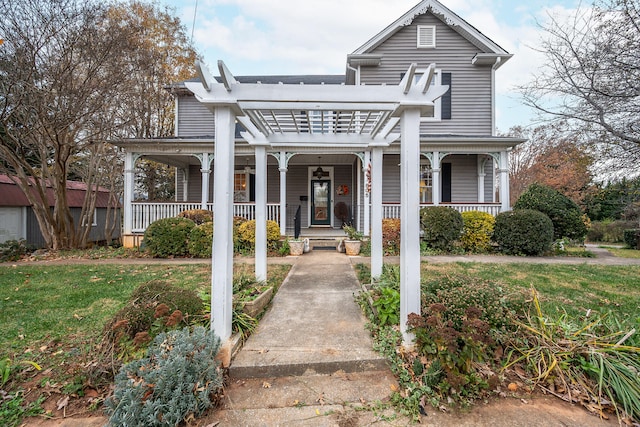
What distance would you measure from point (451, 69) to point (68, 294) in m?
12.2

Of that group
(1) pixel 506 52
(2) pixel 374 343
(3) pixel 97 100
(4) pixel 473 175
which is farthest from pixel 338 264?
(1) pixel 506 52

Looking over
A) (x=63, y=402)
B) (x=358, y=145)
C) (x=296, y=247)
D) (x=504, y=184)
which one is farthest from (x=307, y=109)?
(x=504, y=184)

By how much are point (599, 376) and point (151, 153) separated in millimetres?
10837

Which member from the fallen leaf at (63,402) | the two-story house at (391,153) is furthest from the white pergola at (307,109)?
the two-story house at (391,153)

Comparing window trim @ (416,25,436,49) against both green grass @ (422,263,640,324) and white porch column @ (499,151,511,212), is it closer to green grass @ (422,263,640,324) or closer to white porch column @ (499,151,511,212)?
white porch column @ (499,151,511,212)

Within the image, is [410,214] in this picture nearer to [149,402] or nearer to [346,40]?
[149,402]

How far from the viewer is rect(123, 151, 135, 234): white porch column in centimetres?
903

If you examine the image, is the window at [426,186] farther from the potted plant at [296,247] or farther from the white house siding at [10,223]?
the white house siding at [10,223]

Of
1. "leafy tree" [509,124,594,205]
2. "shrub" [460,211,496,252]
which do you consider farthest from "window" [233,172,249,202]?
"leafy tree" [509,124,594,205]

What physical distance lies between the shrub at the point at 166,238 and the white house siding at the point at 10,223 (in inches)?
272

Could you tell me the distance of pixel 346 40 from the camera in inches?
548

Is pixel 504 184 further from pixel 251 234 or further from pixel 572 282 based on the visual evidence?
pixel 251 234

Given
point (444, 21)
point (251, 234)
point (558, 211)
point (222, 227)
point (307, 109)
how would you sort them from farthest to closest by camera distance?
point (444, 21) → point (558, 211) → point (251, 234) → point (307, 109) → point (222, 227)

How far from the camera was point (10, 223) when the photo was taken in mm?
10422
